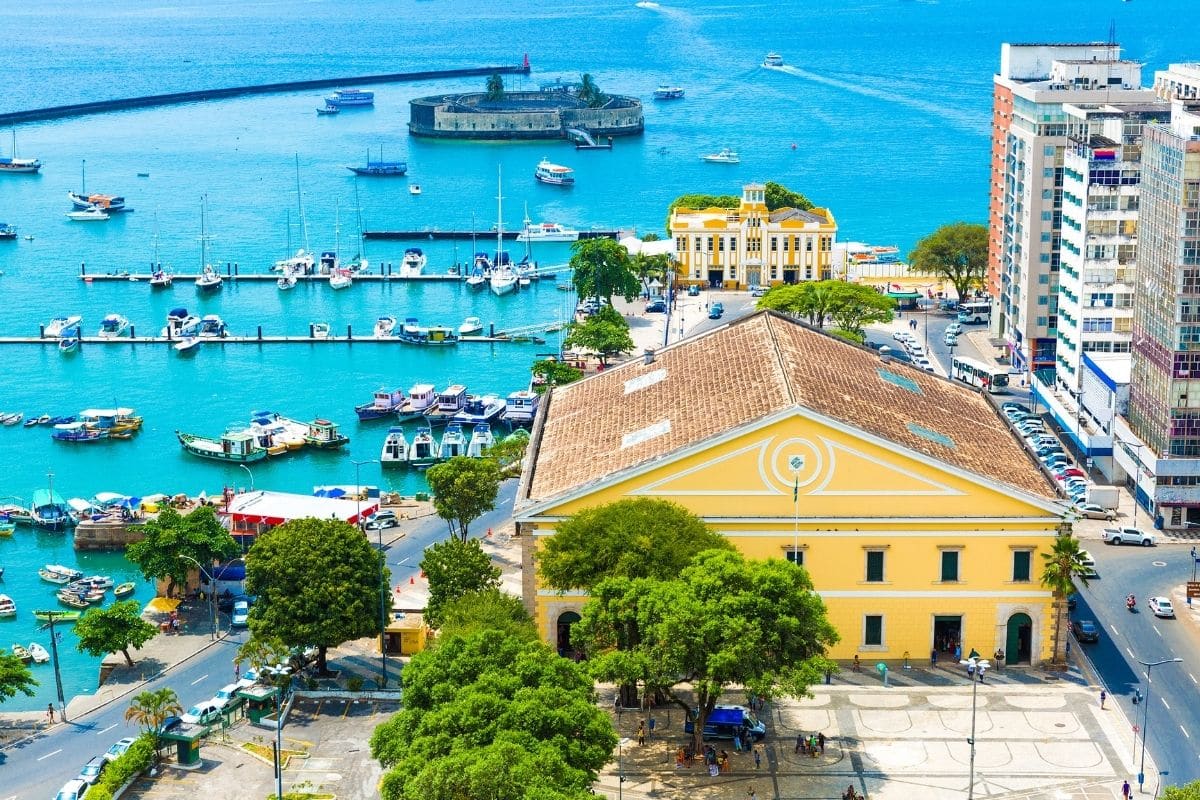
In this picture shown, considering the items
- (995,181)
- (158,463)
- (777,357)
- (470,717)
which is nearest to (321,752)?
(470,717)

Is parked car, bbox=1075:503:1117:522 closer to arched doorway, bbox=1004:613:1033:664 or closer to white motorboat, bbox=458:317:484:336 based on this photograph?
arched doorway, bbox=1004:613:1033:664

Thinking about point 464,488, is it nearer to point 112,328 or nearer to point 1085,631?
point 1085,631

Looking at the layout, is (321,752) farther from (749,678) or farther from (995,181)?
(995,181)

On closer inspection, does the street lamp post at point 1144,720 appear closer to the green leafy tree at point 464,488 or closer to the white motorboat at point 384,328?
the green leafy tree at point 464,488

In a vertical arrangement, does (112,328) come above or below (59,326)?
below

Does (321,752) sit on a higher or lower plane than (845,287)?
lower

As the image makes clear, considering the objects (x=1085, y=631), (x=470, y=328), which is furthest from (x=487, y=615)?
(x=470, y=328)

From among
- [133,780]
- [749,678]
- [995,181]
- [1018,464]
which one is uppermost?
[995,181]
